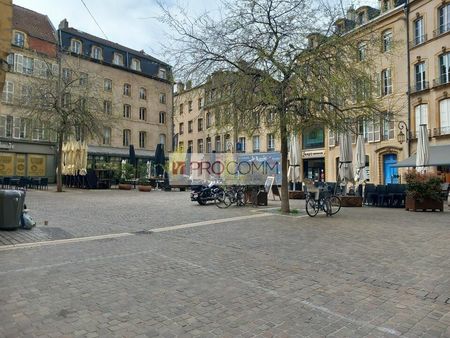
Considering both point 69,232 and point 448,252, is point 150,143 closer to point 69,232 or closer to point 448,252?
point 69,232

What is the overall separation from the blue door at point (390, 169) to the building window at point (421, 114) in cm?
274

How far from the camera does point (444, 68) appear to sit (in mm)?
24719

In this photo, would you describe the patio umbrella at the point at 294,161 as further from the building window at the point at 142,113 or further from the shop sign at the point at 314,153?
the building window at the point at 142,113

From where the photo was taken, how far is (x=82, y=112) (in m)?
22.4

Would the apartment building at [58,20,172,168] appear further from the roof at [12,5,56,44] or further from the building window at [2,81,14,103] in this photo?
the building window at [2,81,14,103]

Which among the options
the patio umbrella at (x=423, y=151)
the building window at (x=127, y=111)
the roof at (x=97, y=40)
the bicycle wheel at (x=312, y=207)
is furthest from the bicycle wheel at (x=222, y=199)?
the building window at (x=127, y=111)

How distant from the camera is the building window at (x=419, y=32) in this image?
2600 cm

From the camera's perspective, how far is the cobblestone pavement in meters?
3.39

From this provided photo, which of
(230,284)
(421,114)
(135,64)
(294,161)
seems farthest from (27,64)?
(230,284)

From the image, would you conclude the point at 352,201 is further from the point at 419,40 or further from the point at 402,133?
the point at 419,40

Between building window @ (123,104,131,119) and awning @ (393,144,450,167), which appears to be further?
building window @ (123,104,131,119)

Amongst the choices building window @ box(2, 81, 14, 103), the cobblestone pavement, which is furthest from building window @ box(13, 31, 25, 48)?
the cobblestone pavement

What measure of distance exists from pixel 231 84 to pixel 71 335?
9.94 m

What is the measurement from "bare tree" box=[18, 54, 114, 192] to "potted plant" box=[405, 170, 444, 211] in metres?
18.3
